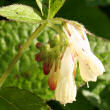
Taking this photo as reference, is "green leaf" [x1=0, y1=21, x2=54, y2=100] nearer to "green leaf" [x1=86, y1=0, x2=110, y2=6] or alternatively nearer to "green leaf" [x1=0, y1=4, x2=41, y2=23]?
"green leaf" [x1=0, y1=4, x2=41, y2=23]

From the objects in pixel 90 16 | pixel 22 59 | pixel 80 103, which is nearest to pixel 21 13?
pixel 22 59

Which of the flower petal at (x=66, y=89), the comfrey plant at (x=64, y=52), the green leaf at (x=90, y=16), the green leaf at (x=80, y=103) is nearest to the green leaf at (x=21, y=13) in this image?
the comfrey plant at (x=64, y=52)

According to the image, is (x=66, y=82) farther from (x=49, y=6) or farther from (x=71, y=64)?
(x=49, y=6)

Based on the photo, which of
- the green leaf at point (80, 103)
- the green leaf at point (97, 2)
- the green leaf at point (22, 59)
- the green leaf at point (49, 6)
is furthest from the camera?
the green leaf at point (97, 2)

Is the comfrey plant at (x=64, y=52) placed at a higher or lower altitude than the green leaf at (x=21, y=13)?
lower

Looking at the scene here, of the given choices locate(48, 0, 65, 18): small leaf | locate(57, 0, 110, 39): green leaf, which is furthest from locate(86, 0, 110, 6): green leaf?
locate(48, 0, 65, 18): small leaf

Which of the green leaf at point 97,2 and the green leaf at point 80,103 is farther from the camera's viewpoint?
the green leaf at point 97,2

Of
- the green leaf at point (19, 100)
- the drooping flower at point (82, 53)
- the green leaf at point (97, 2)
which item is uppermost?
the green leaf at point (97, 2)

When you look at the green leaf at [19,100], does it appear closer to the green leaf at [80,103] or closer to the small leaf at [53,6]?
the small leaf at [53,6]
